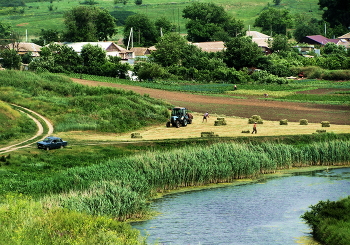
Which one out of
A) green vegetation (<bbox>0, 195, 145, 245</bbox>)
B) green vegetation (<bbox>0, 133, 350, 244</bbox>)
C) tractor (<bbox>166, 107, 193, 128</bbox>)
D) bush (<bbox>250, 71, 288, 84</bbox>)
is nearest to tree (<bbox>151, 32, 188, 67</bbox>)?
bush (<bbox>250, 71, 288, 84</bbox>)

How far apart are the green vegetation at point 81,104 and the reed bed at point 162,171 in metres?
25.9

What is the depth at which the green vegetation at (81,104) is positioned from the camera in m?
93.3

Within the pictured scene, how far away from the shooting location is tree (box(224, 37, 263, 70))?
181375 mm

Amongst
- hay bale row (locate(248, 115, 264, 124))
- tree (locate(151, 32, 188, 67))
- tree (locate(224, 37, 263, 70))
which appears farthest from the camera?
tree (locate(151, 32, 188, 67))

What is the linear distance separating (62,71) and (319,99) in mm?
66638

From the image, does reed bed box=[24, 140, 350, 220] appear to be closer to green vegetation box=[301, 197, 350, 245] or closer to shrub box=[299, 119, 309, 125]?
green vegetation box=[301, 197, 350, 245]

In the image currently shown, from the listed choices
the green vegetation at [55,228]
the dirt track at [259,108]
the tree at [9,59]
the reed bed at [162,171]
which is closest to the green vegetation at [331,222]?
the green vegetation at [55,228]

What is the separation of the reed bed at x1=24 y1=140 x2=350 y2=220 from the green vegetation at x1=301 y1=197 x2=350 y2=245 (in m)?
13.8

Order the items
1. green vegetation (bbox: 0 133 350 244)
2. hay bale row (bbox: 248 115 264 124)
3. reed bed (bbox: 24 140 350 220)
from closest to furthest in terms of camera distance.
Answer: green vegetation (bbox: 0 133 350 244) < reed bed (bbox: 24 140 350 220) < hay bale row (bbox: 248 115 264 124)

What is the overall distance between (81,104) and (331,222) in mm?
64191

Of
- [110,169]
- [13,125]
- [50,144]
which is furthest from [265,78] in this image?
[110,169]

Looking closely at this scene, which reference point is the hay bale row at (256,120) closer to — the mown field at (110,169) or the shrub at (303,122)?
the shrub at (303,122)

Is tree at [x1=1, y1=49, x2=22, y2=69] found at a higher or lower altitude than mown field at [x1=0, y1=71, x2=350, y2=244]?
higher

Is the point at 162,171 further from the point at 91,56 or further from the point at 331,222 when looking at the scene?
the point at 91,56
